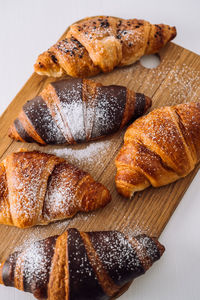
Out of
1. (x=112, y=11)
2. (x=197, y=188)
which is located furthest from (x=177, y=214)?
(x=112, y=11)

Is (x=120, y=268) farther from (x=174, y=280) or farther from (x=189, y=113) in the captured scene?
(x=189, y=113)

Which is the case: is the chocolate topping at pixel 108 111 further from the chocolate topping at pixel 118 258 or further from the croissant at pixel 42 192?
the chocolate topping at pixel 118 258

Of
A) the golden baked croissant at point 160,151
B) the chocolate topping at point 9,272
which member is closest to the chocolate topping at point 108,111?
the golden baked croissant at point 160,151

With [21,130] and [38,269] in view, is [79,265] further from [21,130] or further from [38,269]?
[21,130]

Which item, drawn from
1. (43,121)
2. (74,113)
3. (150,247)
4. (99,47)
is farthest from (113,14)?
(150,247)

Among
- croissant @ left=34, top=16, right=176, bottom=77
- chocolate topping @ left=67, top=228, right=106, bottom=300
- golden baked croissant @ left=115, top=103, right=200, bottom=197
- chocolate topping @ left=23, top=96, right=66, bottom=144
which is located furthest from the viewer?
croissant @ left=34, top=16, right=176, bottom=77

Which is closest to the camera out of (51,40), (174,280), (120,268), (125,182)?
(120,268)

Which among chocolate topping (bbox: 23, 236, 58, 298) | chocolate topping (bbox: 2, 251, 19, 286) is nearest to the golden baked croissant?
chocolate topping (bbox: 23, 236, 58, 298)

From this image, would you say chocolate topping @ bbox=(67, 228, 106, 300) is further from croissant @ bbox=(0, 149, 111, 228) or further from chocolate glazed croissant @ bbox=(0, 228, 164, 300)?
croissant @ bbox=(0, 149, 111, 228)
